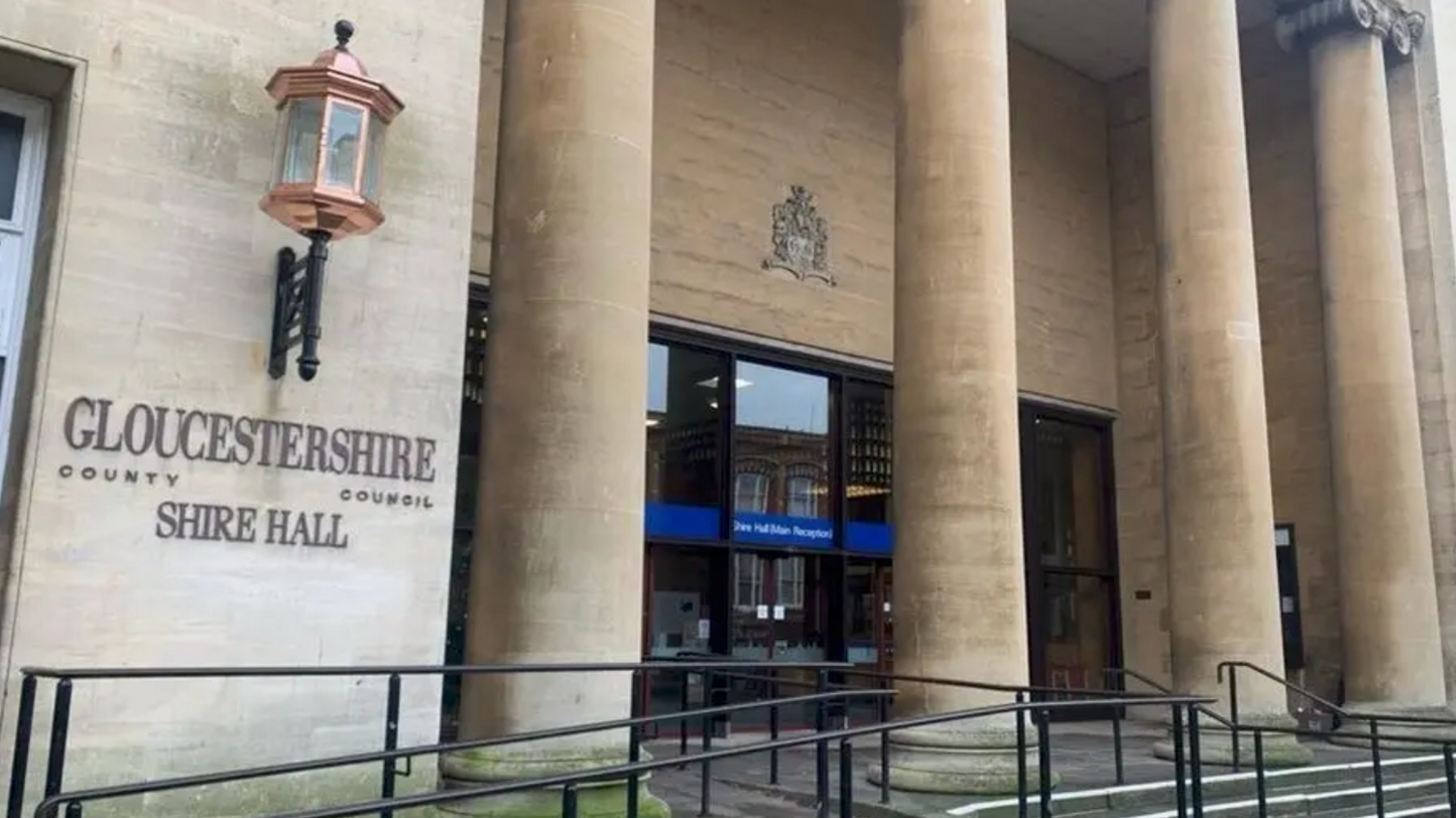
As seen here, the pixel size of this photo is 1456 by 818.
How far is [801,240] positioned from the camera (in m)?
14.2

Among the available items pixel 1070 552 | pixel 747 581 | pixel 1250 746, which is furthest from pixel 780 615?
pixel 1070 552

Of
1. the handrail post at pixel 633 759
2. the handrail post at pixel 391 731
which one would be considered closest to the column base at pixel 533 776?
the handrail post at pixel 633 759

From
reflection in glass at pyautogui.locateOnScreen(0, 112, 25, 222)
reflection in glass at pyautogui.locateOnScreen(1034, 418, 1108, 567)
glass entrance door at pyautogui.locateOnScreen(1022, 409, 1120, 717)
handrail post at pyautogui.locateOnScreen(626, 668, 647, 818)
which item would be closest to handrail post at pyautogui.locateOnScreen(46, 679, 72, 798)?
handrail post at pyautogui.locateOnScreen(626, 668, 647, 818)

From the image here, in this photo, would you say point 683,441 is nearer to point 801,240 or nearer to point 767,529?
point 767,529

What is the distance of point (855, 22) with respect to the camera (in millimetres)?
15305

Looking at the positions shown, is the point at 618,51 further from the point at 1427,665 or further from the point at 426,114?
the point at 1427,665

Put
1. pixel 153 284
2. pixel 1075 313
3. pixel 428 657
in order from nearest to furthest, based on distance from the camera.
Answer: pixel 153 284
pixel 428 657
pixel 1075 313

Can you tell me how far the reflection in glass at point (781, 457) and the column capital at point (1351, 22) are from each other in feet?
25.5

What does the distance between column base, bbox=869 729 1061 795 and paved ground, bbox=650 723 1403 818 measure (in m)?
0.10

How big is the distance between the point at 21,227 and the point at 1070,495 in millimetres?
15208

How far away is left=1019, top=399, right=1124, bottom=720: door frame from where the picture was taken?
55.7 feet

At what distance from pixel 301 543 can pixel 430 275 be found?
5.43 feet

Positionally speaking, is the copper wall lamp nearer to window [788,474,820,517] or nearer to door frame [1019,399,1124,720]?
window [788,474,820,517]

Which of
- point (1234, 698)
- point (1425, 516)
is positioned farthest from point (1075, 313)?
point (1234, 698)
